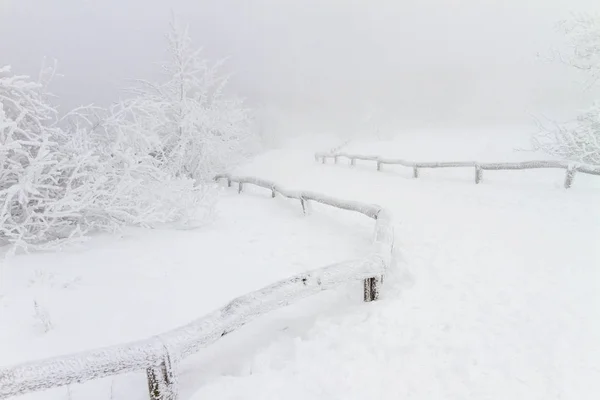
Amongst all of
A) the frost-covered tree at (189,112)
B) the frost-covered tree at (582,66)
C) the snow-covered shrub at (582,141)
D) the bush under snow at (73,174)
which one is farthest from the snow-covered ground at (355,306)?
the frost-covered tree at (189,112)

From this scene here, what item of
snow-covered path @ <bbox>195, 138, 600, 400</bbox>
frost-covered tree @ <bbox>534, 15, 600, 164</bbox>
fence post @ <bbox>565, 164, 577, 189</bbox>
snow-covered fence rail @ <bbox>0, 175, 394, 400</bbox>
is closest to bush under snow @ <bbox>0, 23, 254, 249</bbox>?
snow-covered fence rail @ <bbox>0, 175, 394, 400</bbox>

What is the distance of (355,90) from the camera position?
139750mm

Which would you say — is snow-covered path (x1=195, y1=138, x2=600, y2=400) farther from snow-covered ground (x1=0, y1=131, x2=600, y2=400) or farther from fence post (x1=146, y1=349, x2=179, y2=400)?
fence post (x1=146, y1=349, x2=179, y2=400)

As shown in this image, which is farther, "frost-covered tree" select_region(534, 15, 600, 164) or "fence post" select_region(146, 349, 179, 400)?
"frost-covered tree" select_region(534, 15, 600, 164)

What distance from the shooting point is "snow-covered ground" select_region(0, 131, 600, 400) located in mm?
3689

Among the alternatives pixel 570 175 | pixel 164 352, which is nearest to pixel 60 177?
pixel 164 352

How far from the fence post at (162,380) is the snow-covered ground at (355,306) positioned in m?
0.40

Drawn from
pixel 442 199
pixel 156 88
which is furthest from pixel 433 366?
pixel 156 88

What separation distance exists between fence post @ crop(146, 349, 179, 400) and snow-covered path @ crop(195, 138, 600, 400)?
41cm

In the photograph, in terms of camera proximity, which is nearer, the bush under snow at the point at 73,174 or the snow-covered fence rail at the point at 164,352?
the snow-covered fence rail at the point at 164,352

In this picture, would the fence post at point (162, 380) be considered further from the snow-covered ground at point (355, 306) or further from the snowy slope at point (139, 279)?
the snowy slope at point (139, 279)

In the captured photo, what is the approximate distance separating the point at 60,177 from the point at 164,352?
5.96m

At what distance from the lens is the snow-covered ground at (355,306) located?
12.1 feet

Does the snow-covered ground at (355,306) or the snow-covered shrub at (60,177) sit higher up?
the snow-covered shrub at (60,177)
